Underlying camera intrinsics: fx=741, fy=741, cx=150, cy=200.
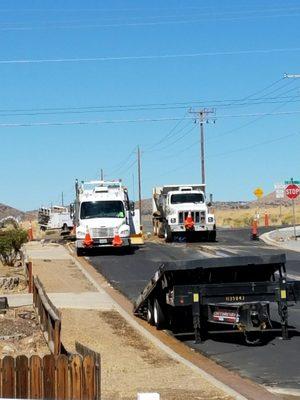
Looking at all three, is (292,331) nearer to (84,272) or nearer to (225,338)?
(225,338)

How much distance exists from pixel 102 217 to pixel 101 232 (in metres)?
0.90

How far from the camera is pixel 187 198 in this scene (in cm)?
4166

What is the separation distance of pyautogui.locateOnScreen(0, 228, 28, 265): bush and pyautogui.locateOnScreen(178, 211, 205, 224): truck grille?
12186 mm

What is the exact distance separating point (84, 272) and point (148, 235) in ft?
78.4

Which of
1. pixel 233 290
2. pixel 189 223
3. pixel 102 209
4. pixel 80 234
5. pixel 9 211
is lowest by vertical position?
pixel 233 290

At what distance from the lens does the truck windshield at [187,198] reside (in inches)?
1631

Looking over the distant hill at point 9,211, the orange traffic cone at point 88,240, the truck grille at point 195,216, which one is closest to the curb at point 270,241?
the truck grille at point 195,216

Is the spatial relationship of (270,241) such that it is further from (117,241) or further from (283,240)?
(117,241)

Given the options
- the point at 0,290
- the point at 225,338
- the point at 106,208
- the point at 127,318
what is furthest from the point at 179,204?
the point at 225,338

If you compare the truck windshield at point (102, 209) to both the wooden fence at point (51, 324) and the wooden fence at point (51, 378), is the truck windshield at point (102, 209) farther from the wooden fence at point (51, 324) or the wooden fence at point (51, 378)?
the wooden fence at point (51, 378)

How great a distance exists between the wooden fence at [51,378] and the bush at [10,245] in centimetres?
2277

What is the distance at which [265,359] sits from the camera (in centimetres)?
1093

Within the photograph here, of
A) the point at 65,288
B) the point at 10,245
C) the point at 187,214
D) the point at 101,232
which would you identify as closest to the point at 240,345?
the point at 65,288

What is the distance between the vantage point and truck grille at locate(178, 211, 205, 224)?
40.5 m
